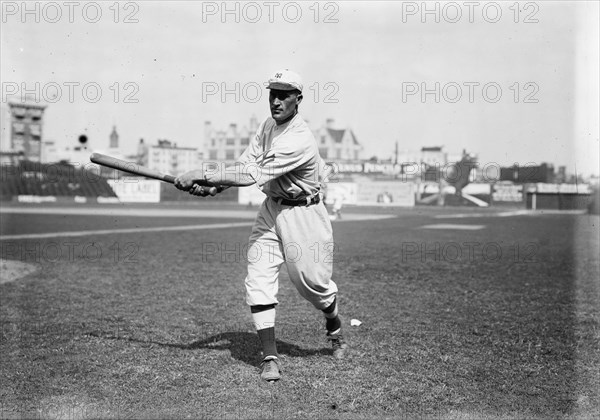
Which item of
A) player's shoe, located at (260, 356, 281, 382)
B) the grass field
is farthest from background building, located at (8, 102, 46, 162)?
player's shoe, located at (260, 356, 281, 382)

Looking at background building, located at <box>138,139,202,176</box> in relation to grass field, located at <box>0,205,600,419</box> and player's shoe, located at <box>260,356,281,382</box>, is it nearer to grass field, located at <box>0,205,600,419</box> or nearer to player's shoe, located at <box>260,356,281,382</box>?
grass field, located at <box>0,205,600,419</box>

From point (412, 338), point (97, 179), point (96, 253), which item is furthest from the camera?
point (97, 179)

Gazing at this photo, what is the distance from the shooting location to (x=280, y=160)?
445 cm

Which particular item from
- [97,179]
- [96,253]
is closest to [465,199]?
[97,179]

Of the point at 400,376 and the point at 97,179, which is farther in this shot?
the point at 97,179

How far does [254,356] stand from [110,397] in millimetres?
1335

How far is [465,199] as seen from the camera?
2212 inches

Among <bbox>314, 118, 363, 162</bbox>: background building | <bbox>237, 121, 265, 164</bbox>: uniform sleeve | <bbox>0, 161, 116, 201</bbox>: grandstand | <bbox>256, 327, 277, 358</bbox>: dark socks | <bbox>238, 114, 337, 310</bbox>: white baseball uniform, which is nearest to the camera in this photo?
<bbox>256, 327, 277, 358</bbox>: dark socks

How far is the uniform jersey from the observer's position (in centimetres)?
444

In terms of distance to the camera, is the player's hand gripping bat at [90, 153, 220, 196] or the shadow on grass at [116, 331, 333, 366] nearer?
the player's hand gripping bat at [90, 153, 220, 196]

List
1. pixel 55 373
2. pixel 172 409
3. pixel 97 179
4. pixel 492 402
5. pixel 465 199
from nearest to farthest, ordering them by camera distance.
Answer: pixel 172 409, pixel 492 402, pixel 55 373, pixel 97 179, pixel 465 199

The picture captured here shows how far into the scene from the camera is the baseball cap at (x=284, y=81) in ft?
14.6

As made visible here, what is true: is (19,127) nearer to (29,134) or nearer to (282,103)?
(29,134)

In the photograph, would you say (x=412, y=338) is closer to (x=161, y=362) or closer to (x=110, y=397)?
(x=161, y=362)
